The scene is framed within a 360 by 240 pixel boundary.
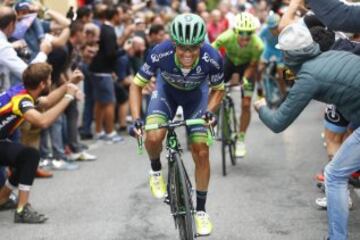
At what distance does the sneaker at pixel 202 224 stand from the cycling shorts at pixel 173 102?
83 cm

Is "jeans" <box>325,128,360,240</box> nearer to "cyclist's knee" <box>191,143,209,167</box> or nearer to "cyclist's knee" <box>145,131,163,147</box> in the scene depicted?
"cyclist's knee" <box>191,143,209,167</box>

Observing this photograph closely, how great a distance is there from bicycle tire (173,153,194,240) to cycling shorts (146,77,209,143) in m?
0.66

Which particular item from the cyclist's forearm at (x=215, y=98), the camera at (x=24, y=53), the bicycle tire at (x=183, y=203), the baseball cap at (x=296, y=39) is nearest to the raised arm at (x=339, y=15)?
the baseball cap at (x=296, y=39)

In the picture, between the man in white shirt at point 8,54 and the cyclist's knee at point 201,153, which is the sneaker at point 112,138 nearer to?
the man in white shirt at point 8,54

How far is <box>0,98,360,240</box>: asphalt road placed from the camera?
765 cm

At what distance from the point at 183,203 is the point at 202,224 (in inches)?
17.1

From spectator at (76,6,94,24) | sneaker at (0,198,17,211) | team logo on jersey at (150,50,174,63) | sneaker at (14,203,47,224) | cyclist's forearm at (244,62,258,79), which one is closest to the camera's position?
team logo on jersey at (150,50,174,63)

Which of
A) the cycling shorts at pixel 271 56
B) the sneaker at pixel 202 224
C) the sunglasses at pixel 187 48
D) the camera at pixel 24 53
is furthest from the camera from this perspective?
the cycling shorts at pixel 271 56

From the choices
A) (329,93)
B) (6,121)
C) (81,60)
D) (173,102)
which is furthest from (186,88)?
(81,60)

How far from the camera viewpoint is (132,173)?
10789 millimetres

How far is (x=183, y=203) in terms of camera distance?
6.79 metres

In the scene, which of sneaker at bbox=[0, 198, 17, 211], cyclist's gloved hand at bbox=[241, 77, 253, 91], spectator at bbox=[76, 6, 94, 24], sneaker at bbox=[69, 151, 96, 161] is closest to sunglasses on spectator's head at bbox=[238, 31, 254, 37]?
cyclist's gloved hand at bbox=[241, 77, 253, 91]

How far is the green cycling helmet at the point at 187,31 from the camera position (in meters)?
6.83

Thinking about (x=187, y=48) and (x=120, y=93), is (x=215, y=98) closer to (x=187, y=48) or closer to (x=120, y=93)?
(x=187, y=48)
